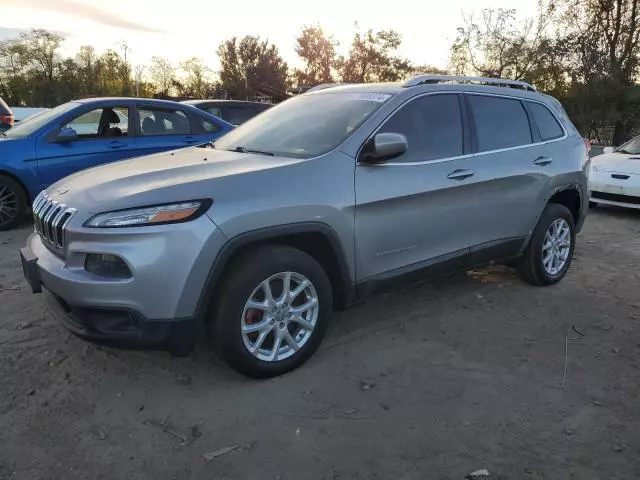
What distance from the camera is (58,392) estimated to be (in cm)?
305

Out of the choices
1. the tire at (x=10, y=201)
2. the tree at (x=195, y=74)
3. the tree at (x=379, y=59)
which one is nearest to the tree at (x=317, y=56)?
the tree at (x=379, y=59)

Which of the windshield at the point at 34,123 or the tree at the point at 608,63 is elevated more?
the tree at the point at 608,63

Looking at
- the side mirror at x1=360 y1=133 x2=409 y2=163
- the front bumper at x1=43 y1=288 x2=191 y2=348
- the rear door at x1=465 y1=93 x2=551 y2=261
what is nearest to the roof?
the side mirror at x1=360 y1=133 x2=409 y2=163

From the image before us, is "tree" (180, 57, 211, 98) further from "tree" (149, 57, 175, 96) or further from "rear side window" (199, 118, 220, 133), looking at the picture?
"rear side window" (199, 118, 220, 133)

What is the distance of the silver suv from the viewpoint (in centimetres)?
277

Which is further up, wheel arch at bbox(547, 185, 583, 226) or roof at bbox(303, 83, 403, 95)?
roof at bbox(303, 83, 403, 95)

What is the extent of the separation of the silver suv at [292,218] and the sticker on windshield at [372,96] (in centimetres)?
2

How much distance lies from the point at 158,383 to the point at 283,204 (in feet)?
4.17

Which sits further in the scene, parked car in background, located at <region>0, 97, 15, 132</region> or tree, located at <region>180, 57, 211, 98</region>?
tree, located at <region>180, 57, 211, 98</region>

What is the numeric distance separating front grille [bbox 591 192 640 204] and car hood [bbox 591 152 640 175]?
14.6 inches

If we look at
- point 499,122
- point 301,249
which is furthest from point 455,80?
point 301,249

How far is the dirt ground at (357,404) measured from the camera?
99.3 inches

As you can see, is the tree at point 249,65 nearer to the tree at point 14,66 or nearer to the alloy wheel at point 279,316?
the tree at point 14,66

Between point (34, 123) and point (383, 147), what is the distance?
541 centimetres
